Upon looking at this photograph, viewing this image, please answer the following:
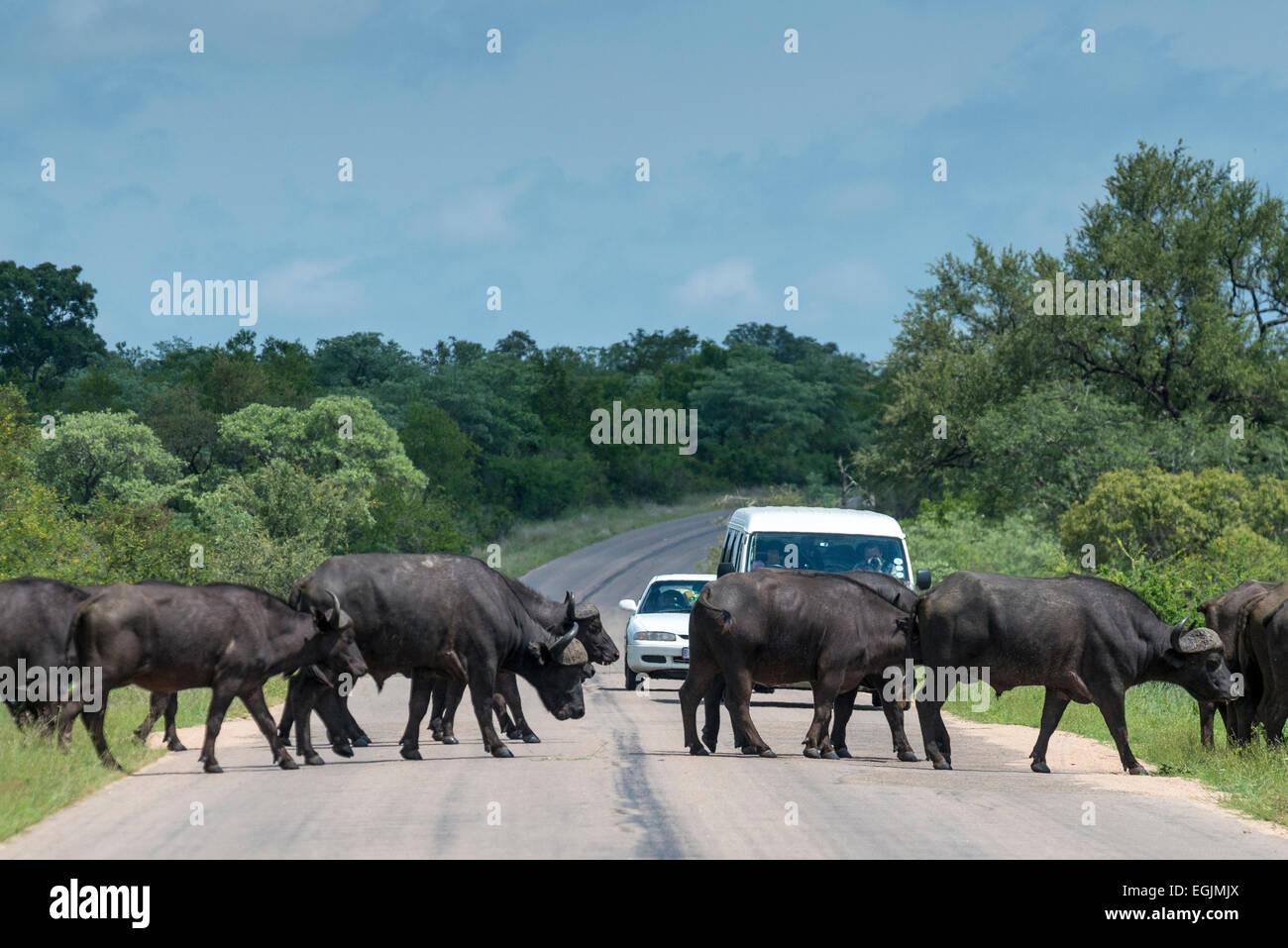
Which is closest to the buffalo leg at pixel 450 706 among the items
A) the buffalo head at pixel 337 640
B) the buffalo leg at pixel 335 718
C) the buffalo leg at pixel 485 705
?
the buffalo leg at pixel 485 705

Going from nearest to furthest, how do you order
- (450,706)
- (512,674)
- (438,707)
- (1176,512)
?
(450,706) → (512,674) → (438,707) → (1176,512)

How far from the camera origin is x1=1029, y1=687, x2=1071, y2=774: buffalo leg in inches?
607

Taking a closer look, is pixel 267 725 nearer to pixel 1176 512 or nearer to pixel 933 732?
pixel 933 732

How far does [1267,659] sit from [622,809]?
24.2 feet

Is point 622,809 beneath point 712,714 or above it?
above

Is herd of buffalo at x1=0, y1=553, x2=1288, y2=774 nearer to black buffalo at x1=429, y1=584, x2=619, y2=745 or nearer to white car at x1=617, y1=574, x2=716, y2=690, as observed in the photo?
black buffalo at x1=429, y1=584, x2=619, y2=745

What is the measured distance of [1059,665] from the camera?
50.9 ft

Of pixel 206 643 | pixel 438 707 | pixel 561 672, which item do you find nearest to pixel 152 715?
pixel 206 643

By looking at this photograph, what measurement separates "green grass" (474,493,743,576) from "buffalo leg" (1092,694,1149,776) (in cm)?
5134

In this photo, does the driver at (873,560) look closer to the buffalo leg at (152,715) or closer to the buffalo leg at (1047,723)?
the buffalo leg at (1047,723)

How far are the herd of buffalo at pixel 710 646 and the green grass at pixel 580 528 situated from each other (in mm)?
49765

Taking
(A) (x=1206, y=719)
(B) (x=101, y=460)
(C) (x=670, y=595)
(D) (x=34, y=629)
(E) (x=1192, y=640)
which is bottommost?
(A) (x=1206, y=719)

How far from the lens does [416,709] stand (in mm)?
15523

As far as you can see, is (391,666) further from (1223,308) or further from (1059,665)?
(1223,308)
